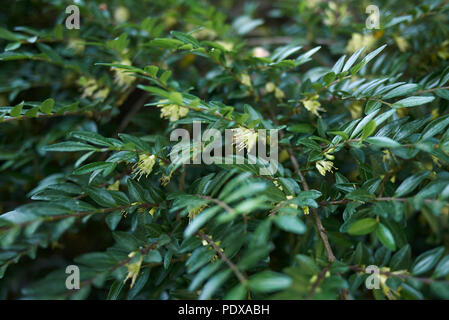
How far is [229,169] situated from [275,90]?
444 millimetres

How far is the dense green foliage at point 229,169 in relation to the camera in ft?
2.02

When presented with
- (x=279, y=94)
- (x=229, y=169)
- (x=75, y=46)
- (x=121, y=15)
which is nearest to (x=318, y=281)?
(x=229, y=169)

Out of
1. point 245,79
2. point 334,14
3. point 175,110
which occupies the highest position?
point 334,14

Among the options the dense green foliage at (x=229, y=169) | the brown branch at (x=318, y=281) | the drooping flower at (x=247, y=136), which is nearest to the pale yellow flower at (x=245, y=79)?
the dense green foliage at (x=229, y=169)

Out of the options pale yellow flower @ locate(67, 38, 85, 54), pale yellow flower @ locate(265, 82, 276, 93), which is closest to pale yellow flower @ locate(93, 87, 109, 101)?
pale yellow flower @ locate(67, 38, 85, 54)

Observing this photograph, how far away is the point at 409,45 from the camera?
116cm

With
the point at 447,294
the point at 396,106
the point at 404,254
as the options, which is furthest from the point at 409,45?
the point at 447,294

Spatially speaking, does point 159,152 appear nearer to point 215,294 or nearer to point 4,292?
point 215,294

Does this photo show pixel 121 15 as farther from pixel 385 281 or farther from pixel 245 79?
pixel 385 281

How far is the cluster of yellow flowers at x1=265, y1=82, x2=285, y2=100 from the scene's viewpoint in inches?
40.2

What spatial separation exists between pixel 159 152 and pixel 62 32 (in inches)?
25.3

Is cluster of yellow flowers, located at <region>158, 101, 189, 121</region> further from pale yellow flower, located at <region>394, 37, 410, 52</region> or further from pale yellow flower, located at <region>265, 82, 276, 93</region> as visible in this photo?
pale yellow flower, located at <region>394, 37, 410, 52</region>

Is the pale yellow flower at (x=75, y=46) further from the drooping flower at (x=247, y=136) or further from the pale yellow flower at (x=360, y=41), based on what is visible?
the pale yellow flower at (x=360, y=41)

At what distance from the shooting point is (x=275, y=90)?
1.04 metres
